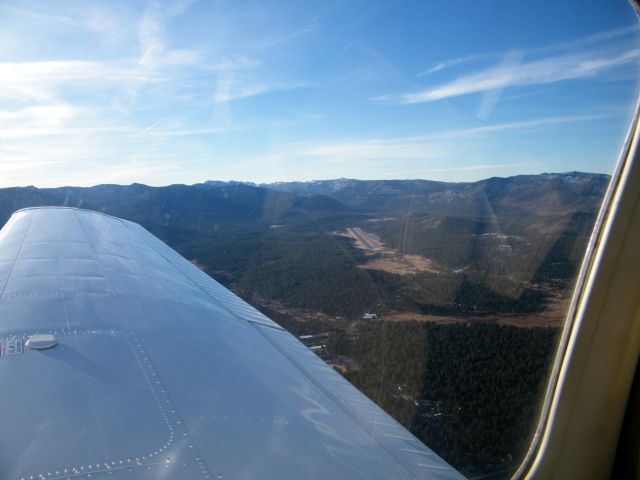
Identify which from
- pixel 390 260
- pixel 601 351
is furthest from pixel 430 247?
pixel 601 351

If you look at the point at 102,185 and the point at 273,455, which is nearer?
the point at 273,455

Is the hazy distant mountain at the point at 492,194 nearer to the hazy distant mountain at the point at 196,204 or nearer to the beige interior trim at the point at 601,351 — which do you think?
the beige interior trim at the point at 601,351

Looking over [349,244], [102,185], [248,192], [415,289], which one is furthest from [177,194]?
[415,289]

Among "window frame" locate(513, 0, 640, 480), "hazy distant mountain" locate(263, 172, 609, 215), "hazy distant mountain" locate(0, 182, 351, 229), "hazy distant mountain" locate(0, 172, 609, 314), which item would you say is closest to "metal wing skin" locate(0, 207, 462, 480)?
"window frame" locate(513, 0, 640, 480)

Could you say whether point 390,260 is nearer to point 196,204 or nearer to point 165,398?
point 165,398

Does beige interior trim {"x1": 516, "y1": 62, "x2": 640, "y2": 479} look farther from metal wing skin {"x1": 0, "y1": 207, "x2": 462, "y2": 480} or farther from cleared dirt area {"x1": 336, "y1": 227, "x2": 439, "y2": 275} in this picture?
cleared dirt area {"x1": 336, "y1": 227, "x2": 439, "y2": 275}

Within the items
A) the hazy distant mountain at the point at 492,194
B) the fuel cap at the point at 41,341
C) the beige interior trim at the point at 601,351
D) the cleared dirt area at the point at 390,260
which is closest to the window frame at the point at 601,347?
the beige interior trim at the point at 601,351

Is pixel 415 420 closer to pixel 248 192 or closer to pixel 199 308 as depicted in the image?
pixel 199 308
